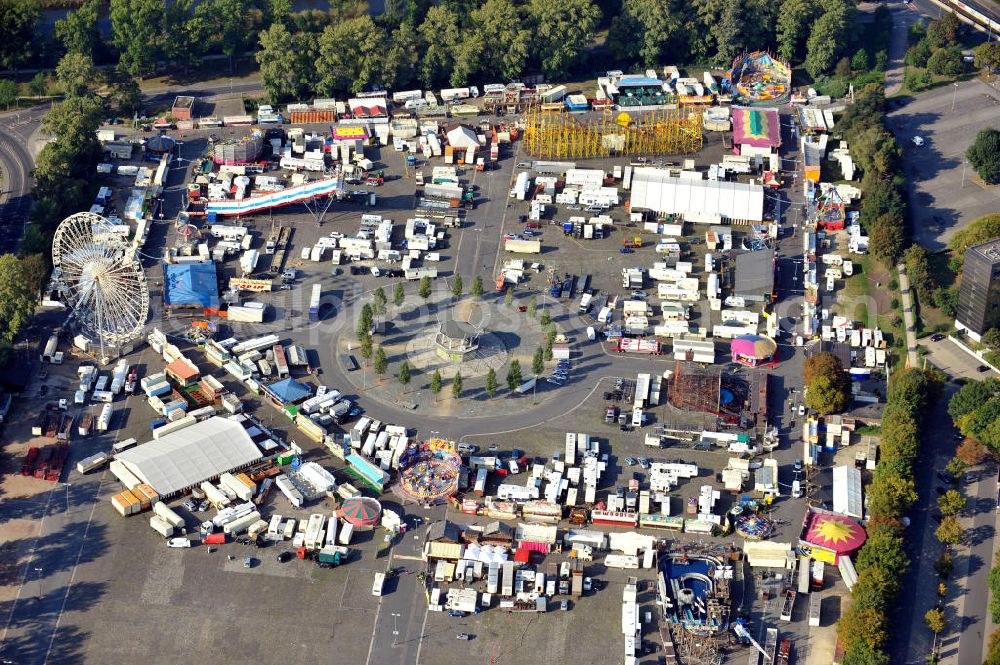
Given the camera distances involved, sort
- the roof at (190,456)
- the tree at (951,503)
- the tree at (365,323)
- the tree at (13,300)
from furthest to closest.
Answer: the tree at (365,323)
the tree at (13,300)
the roof at (190,456)
the tree at (951,503)

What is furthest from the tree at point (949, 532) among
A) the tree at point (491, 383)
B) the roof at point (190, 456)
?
the roof at point (190, 456)

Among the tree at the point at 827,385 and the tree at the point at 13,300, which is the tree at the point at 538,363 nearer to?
the tree at the point at 827,385

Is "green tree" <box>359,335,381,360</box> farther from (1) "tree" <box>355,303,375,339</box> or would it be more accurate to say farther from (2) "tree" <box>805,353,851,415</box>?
(2) "tree" <box>805,353,851,415</box>

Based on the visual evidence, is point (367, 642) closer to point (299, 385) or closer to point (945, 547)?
point (299, 385)

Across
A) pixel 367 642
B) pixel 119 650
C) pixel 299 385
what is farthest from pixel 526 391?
pixel 119 650

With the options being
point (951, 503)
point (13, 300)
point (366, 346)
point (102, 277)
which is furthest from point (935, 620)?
point (13, 300)

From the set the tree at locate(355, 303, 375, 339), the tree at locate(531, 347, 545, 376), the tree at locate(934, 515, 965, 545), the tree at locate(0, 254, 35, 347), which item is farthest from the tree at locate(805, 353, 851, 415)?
the tree at locate(0, 254, 35, 347)

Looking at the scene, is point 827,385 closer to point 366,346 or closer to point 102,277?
point 366,346
